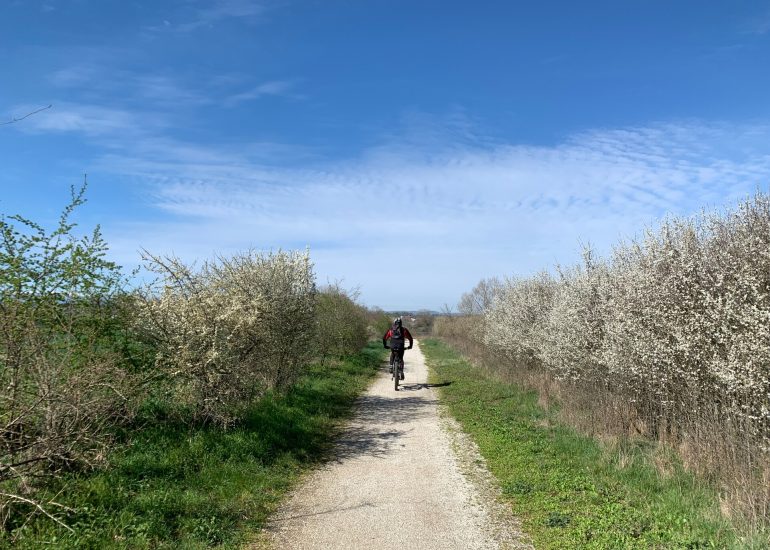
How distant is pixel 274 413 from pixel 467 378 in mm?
11697

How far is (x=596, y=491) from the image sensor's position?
6.90m

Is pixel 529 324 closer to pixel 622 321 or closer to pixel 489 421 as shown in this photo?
pixel 489 421

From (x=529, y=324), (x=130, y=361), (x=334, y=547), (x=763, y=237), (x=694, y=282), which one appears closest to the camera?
(x=334, y=547)

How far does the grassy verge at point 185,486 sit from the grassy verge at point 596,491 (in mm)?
3477

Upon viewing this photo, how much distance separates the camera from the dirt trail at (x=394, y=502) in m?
5.62

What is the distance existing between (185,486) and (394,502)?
9.37 ft

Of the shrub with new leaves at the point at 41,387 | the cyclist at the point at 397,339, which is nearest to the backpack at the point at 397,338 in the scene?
the cyclist at the point at 397,339

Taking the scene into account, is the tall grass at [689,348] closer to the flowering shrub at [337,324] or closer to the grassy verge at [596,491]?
the grassy verge at [596,491]

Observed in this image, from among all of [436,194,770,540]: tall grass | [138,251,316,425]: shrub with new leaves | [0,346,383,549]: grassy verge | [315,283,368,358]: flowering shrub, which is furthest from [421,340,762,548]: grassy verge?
[315,283,368,358]: flowering shrub

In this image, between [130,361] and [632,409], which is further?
[632,409]

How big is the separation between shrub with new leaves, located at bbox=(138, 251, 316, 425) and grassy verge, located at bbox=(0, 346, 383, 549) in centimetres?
61

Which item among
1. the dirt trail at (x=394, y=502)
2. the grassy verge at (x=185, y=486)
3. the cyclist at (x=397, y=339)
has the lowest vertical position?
the dirt trail at (x=394, y=502)

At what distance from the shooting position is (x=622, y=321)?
9289mm

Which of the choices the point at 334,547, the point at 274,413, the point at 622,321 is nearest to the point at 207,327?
the point at 274,413
